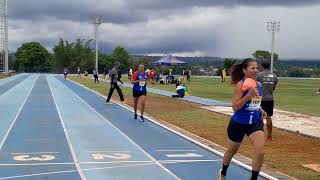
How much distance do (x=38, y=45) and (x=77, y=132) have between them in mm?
139952

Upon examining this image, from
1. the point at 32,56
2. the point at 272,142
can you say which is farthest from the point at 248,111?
the point at 32,56

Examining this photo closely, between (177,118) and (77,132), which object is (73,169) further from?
(177,118)

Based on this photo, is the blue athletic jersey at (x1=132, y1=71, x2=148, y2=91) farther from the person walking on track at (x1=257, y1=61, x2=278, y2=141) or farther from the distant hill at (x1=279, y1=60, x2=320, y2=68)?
the distant hill at (x1=279, y1=60, x2=320, y2=68)

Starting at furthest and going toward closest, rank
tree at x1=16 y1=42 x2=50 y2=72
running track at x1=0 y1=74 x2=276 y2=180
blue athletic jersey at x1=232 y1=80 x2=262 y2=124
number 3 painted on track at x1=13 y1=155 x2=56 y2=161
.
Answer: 1. tree at x1=16 y1=42 x2=50 y2=72
2. number 3 painted on track at x1=13 y1=155 x2=56 y2=161
3. running track at x1=0 y1=74 x2=276 y2=180
4. blue athletic jersey at x1=232 y1=80 x2=262 y2=124

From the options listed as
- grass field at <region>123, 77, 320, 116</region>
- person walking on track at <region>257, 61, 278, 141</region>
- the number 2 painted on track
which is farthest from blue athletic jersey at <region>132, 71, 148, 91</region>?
the number 2 painted on track

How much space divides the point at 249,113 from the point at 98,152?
4339 mm

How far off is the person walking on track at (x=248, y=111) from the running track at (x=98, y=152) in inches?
50.3

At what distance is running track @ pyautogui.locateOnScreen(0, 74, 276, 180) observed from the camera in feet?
29.6

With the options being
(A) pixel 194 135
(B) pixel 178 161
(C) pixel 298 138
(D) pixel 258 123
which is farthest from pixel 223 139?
(D) pixel 258 123

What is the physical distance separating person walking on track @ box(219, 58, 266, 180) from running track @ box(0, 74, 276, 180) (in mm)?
1278

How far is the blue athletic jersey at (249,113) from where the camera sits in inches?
296

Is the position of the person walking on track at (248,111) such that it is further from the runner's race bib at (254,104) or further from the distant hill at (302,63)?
the distant hill at (302,63)

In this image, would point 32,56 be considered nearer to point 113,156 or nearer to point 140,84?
point 140,84

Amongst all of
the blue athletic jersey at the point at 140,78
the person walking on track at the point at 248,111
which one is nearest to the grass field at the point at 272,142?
the blue athletic jersey at the point at 140,78
